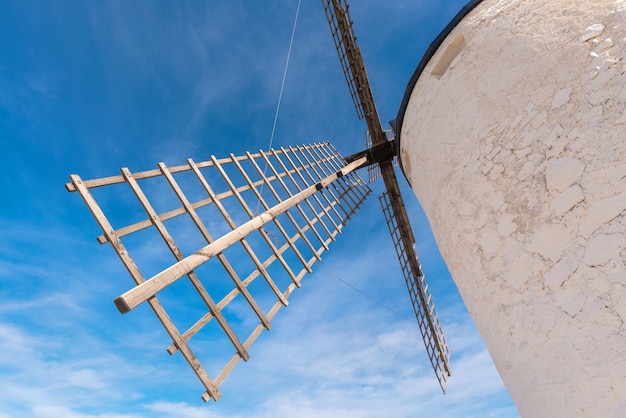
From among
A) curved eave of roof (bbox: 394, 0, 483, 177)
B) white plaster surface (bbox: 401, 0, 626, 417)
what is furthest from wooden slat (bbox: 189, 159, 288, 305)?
curved eave of roof (bbox: 394, 0, 483, 177)

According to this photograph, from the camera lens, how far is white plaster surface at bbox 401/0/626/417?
1637 mm

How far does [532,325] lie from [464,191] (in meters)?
0.98

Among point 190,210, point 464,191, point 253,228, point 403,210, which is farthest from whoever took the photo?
point 403,210

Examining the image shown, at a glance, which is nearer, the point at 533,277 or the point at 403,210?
the point at 533,277

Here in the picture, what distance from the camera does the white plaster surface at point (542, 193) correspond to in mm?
1637

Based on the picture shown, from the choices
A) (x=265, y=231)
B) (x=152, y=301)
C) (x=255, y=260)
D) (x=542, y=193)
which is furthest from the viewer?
(x=265, y=231)

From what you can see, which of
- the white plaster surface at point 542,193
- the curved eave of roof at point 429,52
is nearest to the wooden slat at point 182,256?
the white plaster surface at point 542,193

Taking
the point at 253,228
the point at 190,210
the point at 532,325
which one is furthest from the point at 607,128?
the point at 190,210

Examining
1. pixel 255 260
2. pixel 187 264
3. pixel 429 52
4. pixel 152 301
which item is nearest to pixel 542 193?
pixel 429 52

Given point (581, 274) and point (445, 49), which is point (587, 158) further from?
point (445, 49)

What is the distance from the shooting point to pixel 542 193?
6.35ft

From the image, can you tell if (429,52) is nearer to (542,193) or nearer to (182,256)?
(542,193)

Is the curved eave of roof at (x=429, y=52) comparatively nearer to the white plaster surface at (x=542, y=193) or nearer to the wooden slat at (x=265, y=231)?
the white plaster surface at (x=542, y=193)

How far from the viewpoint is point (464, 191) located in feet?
8.13
